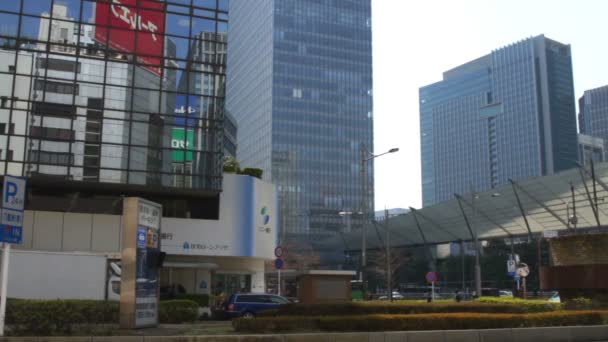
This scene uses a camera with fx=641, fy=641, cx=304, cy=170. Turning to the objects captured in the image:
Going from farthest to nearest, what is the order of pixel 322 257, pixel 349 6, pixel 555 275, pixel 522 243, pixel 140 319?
pixel 349 6 → pixel 322 257 → pixel 522 243 → pixel 555 275 → pixel 140 319

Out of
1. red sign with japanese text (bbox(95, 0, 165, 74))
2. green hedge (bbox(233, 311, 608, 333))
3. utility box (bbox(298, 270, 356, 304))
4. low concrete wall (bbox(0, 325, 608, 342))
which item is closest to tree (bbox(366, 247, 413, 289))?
red sign with japanese text (bbox(95, 0, 165, 74))

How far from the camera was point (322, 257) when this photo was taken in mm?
148625

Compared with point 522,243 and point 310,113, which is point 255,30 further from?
point 522,243

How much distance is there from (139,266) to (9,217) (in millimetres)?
3919

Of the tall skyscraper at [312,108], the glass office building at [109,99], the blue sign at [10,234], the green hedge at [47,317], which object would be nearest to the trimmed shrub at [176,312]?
the green hedge at [47,317]

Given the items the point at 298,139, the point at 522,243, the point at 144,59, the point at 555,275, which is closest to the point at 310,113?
the point at 298,139

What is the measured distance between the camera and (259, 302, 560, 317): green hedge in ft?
62.9

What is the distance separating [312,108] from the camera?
6225 inches

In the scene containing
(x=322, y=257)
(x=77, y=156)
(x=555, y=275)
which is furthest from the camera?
(x=322, y=257)

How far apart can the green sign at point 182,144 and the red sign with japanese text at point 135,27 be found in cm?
367

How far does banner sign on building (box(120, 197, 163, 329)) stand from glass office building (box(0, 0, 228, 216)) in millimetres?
15161

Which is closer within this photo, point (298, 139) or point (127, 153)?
point (127, 153)

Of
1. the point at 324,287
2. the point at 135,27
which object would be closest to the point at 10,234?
the point at 324,287

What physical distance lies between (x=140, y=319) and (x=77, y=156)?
17.4m
